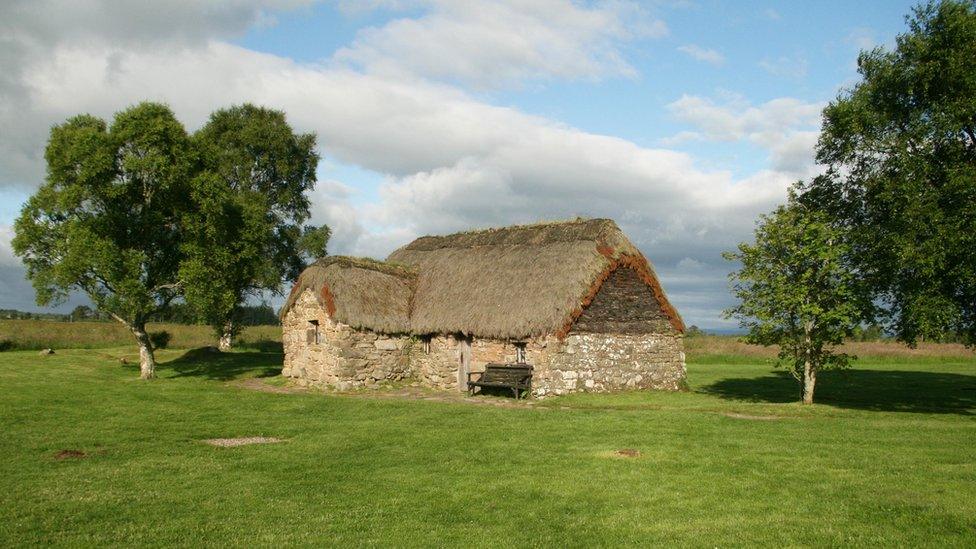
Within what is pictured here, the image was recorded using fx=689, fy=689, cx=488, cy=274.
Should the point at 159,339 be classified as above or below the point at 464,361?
above

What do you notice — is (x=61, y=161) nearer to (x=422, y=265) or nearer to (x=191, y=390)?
(x=191, y=390)

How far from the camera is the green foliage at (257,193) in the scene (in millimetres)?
31078

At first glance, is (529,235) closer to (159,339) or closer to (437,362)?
(437,362)

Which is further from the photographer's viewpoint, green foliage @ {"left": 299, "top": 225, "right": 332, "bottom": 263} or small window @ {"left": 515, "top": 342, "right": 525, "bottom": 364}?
green foliage @ {"left": 299, "top": 225, "right": 332, "bottom": 263}

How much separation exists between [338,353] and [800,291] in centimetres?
1630

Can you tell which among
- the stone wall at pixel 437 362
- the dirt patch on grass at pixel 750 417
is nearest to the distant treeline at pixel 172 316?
the stone wall at pixel 437 362

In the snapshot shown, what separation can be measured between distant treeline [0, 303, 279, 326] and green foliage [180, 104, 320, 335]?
168 cm

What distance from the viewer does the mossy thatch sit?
80.1 ft

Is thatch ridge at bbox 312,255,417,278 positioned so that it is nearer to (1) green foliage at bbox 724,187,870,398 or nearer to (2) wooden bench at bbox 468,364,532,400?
(2) wooden bench at bbox 468,364,532,400

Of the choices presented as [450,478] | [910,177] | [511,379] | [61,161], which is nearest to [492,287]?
[511,379]

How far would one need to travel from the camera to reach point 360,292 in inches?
1090

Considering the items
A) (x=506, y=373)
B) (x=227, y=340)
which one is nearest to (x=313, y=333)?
(x=506, y=373)

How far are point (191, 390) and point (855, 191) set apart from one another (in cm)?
2354

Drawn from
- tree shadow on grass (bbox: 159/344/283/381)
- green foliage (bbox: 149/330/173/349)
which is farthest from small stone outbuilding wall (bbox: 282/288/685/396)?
green foliage (bbox: 149/330/173/349)
